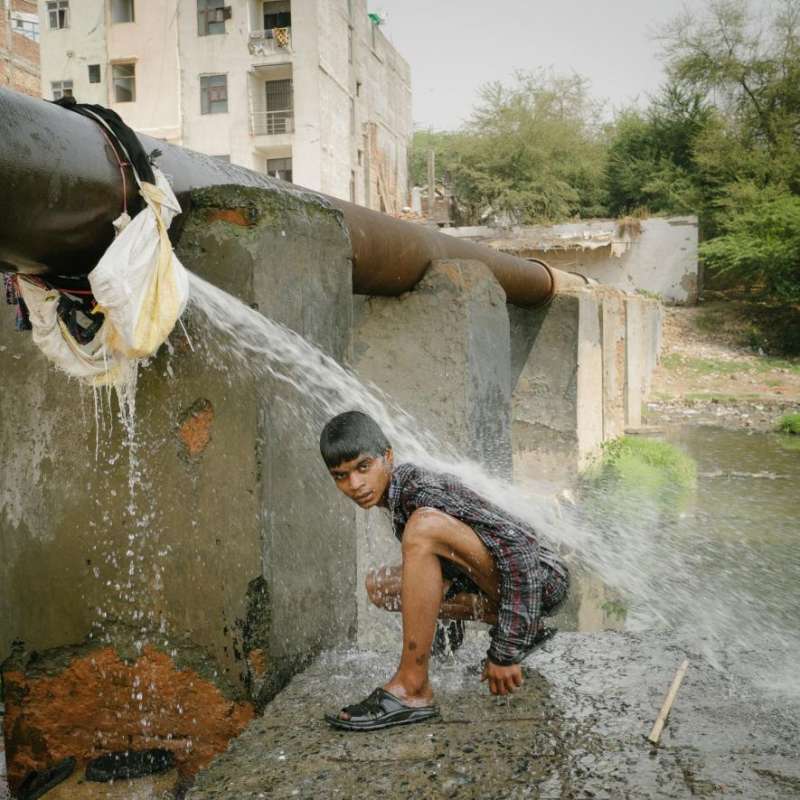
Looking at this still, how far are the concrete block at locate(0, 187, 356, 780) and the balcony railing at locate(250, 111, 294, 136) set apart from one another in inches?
960

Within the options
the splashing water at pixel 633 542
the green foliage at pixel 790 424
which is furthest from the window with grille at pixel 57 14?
the splashing water at pixel 633 542

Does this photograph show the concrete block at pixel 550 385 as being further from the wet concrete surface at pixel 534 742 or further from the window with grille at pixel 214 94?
the window with grille at pixel 214 94

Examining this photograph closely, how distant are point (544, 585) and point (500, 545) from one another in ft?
0.88

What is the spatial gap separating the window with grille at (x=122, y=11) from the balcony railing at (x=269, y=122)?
4935 mm

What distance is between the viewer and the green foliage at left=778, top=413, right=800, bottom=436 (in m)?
13.3

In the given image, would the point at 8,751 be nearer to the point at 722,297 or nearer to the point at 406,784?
the point at 406,784

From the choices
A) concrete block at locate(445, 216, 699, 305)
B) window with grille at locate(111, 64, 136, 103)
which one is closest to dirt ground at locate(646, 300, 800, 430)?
Answer: concrete block at locate(445, 216, 699, 305)

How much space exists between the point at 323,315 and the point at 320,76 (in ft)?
79.5

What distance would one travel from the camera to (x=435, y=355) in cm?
455

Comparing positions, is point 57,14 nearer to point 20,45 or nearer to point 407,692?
point 20,45

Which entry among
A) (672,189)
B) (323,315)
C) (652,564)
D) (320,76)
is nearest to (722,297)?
(672,189)

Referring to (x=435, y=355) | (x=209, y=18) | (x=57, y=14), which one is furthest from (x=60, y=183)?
(x=57, y=14)

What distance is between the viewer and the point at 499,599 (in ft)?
8.16

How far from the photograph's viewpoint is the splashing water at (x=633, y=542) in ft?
8.02
